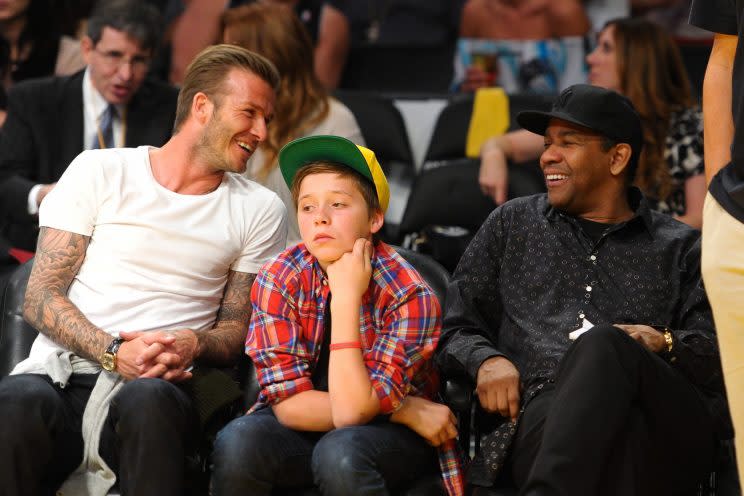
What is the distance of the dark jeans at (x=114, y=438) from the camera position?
2766 millimetres

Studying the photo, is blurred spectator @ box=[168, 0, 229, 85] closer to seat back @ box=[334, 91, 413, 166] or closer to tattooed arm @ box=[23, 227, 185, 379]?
seat back @ box=[334, 91, 413, 166]

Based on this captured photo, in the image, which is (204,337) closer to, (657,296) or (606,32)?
(657,296)

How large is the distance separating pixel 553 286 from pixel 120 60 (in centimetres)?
198

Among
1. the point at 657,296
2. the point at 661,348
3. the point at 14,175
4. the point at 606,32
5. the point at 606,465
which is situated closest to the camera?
the point at 606,465

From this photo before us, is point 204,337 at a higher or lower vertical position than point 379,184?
lower

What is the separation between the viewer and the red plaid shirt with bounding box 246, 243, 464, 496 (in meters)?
2.91

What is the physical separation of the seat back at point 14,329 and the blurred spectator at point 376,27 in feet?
8.15

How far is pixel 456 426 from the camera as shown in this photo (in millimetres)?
2996

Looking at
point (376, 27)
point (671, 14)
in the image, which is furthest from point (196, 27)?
point (671, 14)

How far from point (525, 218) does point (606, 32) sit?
1639 mm

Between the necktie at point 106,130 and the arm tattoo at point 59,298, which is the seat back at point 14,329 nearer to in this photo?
the arm tattoo at point 59,298

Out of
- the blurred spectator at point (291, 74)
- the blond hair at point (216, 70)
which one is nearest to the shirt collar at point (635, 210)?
the blond hair at point (216, 70)

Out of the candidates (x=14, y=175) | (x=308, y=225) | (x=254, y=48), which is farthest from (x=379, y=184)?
(x=14, y=175)

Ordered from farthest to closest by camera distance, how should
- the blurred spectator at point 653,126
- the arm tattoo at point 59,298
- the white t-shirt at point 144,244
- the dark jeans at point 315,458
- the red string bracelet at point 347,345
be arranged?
the blurred spectator at point 653,126
the white t-shirt at point 144,244
the arm tattoo at point 59,298
the red string bracelet at point 347,345
the dark jeans at point 315,458
